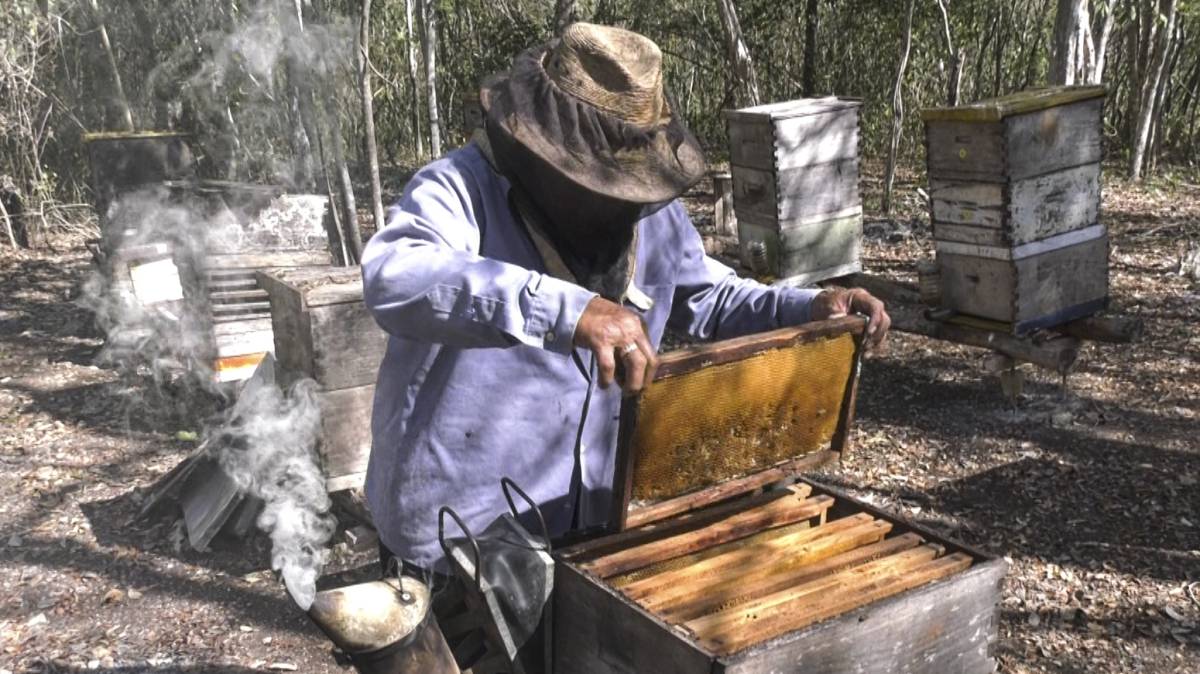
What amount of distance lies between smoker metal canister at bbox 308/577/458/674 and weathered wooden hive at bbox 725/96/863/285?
4.05m

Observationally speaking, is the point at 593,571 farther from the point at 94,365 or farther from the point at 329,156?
the point at 329,156

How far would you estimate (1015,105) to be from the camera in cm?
421

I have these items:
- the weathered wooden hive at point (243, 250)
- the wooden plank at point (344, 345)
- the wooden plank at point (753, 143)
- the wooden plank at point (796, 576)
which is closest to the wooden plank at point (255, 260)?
the weathered wooden hive at point (243, 250)

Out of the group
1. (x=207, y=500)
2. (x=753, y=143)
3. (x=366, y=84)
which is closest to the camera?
(x=207, y=500)

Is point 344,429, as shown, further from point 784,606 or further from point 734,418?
point 784,606

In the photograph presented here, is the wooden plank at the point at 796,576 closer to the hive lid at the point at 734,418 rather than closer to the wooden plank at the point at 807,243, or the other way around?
the hive lid at the point at 734,418

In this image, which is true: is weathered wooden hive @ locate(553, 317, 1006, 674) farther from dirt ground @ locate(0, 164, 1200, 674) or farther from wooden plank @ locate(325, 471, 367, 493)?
wooden plank @ locate(325, 471, 367, 493)

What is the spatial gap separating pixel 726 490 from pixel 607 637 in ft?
1.16

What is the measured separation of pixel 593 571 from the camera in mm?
1427

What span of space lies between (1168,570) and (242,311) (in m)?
3.85

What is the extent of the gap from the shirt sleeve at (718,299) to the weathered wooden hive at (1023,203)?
2.75 metres

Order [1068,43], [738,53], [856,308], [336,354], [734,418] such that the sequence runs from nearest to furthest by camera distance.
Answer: [734,418] < [856,308] < [336,354] < [1068,43] < [738,53]

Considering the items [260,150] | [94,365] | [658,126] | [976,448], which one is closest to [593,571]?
[658,126]

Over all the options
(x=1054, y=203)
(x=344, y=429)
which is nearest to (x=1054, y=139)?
(x=1054, y=203)
